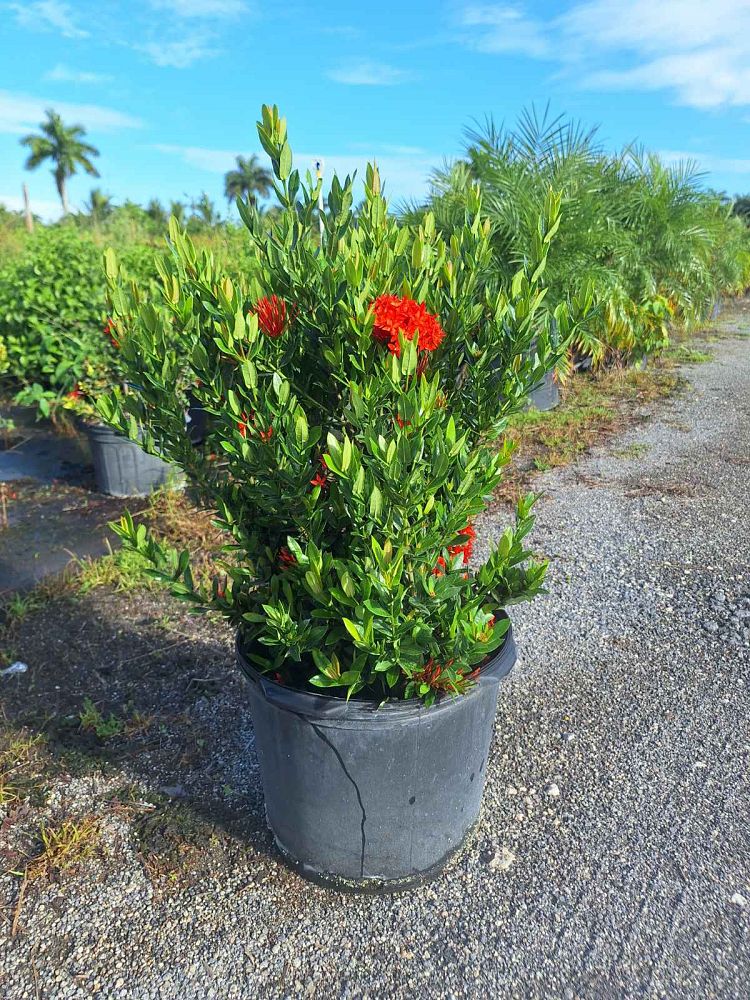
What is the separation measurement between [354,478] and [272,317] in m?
0.48

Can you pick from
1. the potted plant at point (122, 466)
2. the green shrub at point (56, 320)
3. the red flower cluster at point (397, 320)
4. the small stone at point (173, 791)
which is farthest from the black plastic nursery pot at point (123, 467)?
the red flower cluster at point (397, 320)

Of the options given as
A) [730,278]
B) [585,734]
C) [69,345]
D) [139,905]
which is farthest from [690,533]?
[730,278]

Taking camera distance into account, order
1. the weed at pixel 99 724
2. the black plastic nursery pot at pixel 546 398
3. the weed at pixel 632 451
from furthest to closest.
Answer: the black plastic nursery pot at pixel 546 398 < the weed at pixel 632 451 < the weed at pixel 99 724

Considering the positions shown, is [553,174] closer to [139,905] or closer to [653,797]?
[653,797]

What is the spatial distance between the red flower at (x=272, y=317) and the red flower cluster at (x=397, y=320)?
0.24 meters

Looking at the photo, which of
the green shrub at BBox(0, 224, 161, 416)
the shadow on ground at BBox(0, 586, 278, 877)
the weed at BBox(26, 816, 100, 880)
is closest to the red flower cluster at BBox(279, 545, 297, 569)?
the shadow on ground at BBox(0, 586, 278, 877)

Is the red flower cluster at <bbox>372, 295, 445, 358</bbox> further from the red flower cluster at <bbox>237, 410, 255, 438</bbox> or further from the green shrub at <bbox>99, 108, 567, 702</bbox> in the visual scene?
the red flower cluster at <bbox>237, 410, 255, 438</bbox>

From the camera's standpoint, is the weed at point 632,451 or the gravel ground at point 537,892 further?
the weed at point 632,451

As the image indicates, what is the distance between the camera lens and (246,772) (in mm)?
2568

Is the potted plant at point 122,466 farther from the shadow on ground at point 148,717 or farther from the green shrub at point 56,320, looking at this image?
the shadow on ground at point 148,717

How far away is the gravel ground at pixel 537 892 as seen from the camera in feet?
6.04

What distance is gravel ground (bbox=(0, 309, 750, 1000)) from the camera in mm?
1841

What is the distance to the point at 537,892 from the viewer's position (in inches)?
81.7

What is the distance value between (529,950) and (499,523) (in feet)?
10.2
